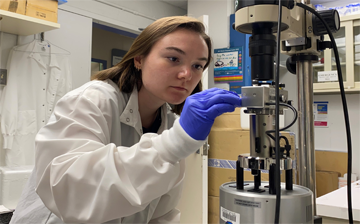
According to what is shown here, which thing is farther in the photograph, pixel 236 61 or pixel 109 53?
pixel 109 53

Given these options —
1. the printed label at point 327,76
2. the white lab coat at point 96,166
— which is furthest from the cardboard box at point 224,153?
the white lab coat at point 96,166

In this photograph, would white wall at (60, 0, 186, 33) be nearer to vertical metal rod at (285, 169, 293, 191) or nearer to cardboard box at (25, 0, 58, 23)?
cardboard box at (25, 0, 58, 23)

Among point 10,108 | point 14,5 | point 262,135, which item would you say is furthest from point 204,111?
point 10,108

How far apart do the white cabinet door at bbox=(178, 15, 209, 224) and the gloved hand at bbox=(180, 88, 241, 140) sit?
1852 millimetres

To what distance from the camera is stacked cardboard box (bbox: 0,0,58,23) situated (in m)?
1.84

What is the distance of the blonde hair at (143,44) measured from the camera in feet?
2.91

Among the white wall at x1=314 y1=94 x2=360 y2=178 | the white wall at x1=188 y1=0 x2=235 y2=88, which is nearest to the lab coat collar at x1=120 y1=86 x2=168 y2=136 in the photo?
the white wall at x1=188 y1=0 x2=235 y2=88

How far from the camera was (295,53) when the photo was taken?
73cm

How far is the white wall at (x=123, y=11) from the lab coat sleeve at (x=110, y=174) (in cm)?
224

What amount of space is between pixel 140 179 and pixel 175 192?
0.58 meters

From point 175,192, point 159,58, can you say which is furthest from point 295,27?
point 175,192

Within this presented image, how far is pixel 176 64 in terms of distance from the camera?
84 centimetres

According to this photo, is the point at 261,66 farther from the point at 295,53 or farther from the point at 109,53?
the point at 109,53

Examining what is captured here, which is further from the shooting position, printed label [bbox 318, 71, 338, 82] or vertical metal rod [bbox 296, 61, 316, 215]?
printed label [bbox 318, 71, 338, 82]
